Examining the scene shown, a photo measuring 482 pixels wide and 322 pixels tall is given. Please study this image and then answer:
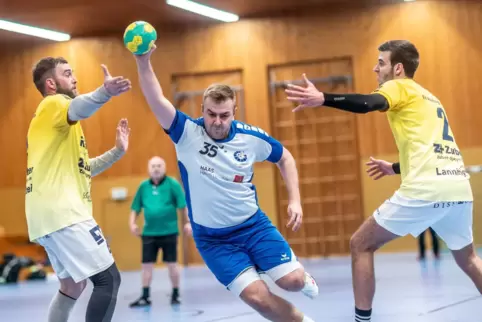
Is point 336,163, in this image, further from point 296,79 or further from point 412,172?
point 412,172

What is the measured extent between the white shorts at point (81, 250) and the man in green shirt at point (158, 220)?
4.60 meters

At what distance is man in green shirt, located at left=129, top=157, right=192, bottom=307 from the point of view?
10062mm

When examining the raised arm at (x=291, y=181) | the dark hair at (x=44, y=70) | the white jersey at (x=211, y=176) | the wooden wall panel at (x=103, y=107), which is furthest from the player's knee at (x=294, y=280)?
the wooden wall panel at (x=103, y=107)

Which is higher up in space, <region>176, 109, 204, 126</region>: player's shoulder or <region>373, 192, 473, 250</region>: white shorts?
<region>176, 109, 204, 126</region>: player's shoulder

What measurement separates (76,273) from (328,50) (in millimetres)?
12302

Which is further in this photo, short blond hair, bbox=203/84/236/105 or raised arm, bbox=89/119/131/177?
raised arm, bbox=89/119/131/177

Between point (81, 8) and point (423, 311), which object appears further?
point (81, 8)

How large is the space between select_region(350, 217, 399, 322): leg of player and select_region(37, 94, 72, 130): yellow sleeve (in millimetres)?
2303

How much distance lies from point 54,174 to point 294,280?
1.82 metres

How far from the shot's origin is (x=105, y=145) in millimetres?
17812

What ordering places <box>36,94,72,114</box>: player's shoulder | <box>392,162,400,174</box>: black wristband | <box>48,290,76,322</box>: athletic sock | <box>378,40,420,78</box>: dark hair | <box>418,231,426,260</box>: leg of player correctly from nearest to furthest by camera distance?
<box>36,94,72,114</box>: player's shoulder, <box>48,290,76,322</box>: athletic sock, <box>378,40,420,78</box>: dark hair, <box>392,162,400,174</box>: black wristband, <box>418,231,426,260</box>: leg of player

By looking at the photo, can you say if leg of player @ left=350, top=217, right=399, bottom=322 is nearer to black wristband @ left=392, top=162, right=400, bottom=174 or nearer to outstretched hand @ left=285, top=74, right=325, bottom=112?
black wristband @ left=392, top=162, right=400, bottom=174

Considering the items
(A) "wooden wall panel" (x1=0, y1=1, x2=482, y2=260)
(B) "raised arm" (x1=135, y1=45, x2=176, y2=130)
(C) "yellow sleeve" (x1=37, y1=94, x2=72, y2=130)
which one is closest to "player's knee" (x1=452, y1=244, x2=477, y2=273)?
(B) "raised arm" (x1=135, y1=45, x2=176, y2=130)

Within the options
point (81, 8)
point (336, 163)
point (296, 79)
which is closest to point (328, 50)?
point (296, 79)
